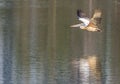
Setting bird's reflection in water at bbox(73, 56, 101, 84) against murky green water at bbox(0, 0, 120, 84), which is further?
murky green water at bbox(0, 0, 120, 84)

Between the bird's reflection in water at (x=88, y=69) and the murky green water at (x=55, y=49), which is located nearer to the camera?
the bird's reflection in water at (x=88, y=69)

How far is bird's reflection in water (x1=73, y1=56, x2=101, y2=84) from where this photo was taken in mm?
8536

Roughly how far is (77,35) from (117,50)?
5.70 feet

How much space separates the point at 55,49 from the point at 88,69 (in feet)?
5.63

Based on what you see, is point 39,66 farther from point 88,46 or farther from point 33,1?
point 33,1

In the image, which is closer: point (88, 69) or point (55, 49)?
point (88, 69)

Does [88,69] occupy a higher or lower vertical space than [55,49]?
lower

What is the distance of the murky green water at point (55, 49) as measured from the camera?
346 inches

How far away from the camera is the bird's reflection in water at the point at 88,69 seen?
8536mm

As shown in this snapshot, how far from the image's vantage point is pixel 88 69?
30.3 feet

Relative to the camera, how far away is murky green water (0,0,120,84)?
28.9 feet

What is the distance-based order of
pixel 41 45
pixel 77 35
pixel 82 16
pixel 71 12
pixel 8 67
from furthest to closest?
pixel 71 12 → pixel 77 35 → pixel 41 45 → pixel 82 16 → pixel 8 67

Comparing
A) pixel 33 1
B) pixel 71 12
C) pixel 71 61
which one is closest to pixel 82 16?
pixel 71 61

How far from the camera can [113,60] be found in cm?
995
